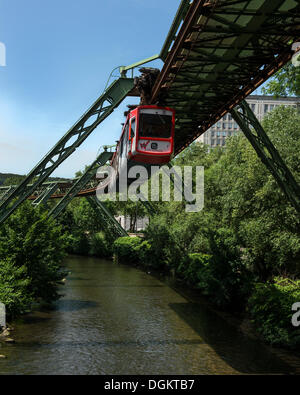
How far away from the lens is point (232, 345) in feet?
55.4

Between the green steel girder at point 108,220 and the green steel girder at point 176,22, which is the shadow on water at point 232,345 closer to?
the green steel girder at point 176,22

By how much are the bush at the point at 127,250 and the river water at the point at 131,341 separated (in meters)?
20.6

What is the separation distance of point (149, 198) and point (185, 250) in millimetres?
18876

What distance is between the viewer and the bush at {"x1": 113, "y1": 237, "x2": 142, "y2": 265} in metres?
48.4

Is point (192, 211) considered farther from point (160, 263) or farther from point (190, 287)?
point (160, 263)

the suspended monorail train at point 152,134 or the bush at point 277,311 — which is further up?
the suspended monorail train at point 152,134

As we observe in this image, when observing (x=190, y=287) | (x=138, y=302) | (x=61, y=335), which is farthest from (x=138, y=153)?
(x=190, y=287)

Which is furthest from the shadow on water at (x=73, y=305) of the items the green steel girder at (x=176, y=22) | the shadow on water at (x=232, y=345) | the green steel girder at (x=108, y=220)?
the green steel girder at (x=108, y=220)

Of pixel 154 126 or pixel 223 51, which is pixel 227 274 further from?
pixel 223 51

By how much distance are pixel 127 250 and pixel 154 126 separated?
1326 inches

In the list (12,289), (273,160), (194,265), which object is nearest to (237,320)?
(273,160)

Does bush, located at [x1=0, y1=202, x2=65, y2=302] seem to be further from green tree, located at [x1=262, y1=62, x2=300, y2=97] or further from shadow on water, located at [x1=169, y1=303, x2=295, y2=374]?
green tree, located at [x1=262, y1=62, x2=300, y2=97]

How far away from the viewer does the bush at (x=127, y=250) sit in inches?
1905

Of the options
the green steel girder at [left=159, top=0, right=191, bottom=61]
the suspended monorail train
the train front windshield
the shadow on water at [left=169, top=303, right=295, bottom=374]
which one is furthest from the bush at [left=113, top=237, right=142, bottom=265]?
the green steel girder at [left=159, top=0, right=191, bottom=61]
